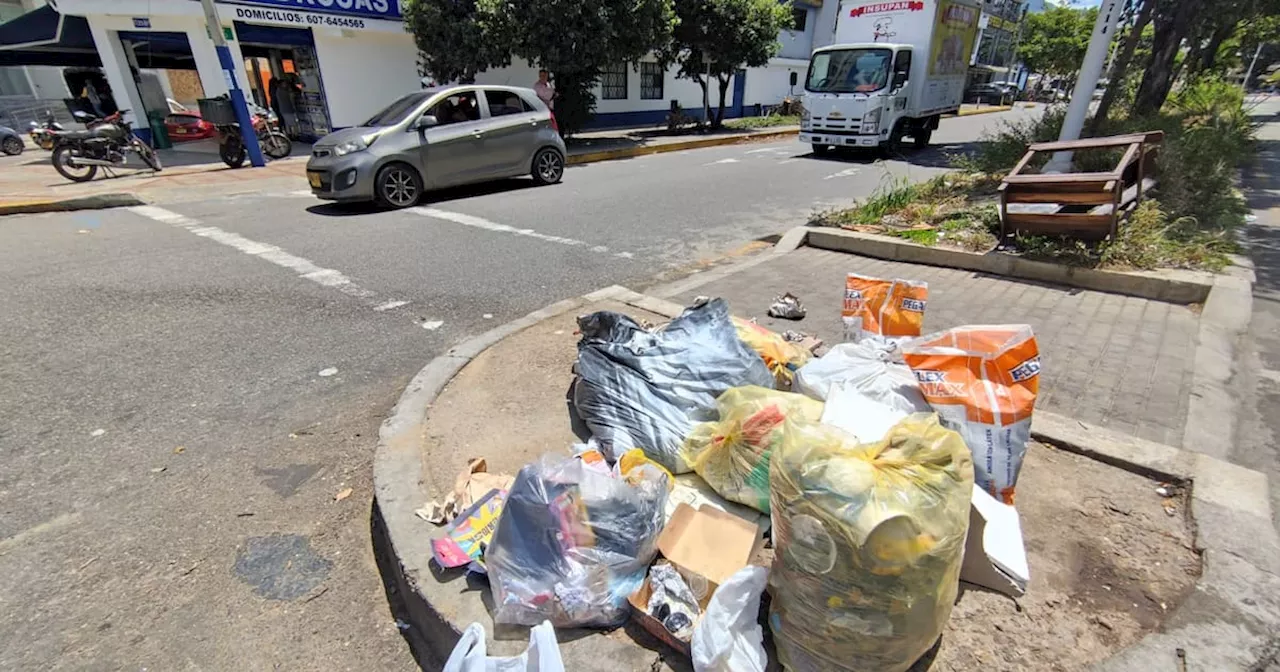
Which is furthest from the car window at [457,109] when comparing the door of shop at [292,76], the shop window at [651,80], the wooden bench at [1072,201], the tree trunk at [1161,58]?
the shop window at [651,80]

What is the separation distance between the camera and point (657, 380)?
281 cm

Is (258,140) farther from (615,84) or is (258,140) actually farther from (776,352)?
(776,352)

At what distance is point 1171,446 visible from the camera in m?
2.71

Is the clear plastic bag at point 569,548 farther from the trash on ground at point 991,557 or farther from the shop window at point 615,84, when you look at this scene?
the shop window at point 615,84

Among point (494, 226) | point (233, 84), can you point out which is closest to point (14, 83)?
point (233, 84)

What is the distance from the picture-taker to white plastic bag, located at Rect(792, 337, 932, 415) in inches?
96.1

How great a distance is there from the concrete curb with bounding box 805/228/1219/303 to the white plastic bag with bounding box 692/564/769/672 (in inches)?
186

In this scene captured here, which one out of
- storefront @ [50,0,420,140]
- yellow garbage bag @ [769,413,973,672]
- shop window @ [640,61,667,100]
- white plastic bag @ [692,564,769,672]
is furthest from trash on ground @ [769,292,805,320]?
shop window @ [640,61,667,100]

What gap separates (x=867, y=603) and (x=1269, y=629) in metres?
1.39

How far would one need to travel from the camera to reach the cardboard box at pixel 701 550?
6.08 feet

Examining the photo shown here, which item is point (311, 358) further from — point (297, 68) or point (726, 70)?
point (726, 70)

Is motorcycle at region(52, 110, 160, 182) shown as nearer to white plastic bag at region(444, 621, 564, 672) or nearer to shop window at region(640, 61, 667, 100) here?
white plastic bag at region(444, 621, 564, 672)

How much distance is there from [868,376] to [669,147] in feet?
48.4

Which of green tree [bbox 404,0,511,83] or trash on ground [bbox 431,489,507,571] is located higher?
green tree [bbox 404,0,511,83]
